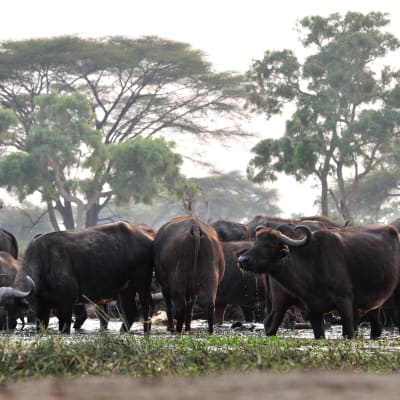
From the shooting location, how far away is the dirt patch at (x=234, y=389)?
2766mm

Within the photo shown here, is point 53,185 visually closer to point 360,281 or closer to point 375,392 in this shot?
point 360,281

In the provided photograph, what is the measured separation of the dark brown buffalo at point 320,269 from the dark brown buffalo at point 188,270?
4.92 feet

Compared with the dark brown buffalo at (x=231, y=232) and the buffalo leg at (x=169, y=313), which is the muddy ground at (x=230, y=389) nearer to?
the buffalo leg at (x=169, y=313)

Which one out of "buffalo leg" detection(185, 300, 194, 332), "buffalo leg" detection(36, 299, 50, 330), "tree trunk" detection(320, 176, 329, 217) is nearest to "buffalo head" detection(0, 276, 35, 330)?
"buffalo leg" detection(36, 299, 50, 330)

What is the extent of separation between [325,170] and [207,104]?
36.0ft

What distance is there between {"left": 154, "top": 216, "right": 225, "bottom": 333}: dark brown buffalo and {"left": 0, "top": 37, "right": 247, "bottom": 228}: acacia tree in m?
32.8

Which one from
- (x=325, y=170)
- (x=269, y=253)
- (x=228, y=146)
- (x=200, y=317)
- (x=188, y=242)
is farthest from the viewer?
(x=228, y=146)

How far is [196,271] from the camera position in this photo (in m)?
11.6

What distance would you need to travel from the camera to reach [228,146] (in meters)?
53.5

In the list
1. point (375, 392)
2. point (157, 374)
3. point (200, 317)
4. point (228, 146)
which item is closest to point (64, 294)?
point (200, 317)

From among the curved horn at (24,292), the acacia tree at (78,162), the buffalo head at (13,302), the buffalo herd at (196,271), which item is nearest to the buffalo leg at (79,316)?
the buffalo herd at (196,271)

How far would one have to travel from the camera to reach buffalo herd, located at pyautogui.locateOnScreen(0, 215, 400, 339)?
10.1m

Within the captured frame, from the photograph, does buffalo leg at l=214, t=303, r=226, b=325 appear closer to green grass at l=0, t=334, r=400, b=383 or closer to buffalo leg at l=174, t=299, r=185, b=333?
buffalo leg at l=174, t=299, r=185, b=333

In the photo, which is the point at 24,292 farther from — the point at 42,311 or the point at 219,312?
the point at 219,312
